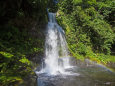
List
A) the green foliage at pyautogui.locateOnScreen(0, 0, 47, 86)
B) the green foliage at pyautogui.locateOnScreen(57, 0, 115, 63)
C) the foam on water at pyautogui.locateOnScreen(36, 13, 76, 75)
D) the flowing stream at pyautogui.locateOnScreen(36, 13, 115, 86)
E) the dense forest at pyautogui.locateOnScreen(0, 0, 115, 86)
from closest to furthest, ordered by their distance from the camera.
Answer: the green foliage at pyautogui.locateOnScreen(0, 0, 47, 86) → the dense forest at pyautogui.locateOnScreen(0, 0, 115, 86) → the flowing stream at pyautogui.locateOnScreen(36, 13, 115, 86) → the foam on water at pyautogui.locateOnScreen(36, 13, 76, 75) → the green foliage at pyautogui.locateOnScreen(57, 0, 115, 63)

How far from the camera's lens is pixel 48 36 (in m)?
9.20

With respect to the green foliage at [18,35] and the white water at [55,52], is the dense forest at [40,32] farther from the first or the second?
the white water at [55,52]

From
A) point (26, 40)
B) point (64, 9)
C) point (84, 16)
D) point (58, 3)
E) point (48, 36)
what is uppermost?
point (58, 3)

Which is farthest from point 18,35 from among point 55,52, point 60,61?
point 60,61

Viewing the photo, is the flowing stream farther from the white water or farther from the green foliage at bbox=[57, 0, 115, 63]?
the green foliage at bbox=[57, 0, 115, 63]

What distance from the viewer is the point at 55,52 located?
28.5ft

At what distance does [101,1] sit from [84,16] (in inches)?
247

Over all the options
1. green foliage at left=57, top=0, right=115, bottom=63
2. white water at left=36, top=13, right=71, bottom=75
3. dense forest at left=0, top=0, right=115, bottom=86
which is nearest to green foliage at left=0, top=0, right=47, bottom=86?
dense forest at left=0, top=0, right=115, bottom=86

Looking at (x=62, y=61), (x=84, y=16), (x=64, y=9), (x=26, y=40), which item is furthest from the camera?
(x=64, y=9)

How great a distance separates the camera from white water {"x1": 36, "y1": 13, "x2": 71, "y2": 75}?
759cm

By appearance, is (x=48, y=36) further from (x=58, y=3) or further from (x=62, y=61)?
(x=58, y=3)

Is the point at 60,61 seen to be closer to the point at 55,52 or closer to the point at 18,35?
the point at 55,52

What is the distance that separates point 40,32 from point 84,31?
5737 mm

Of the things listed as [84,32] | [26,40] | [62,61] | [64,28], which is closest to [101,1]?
[84,32]
